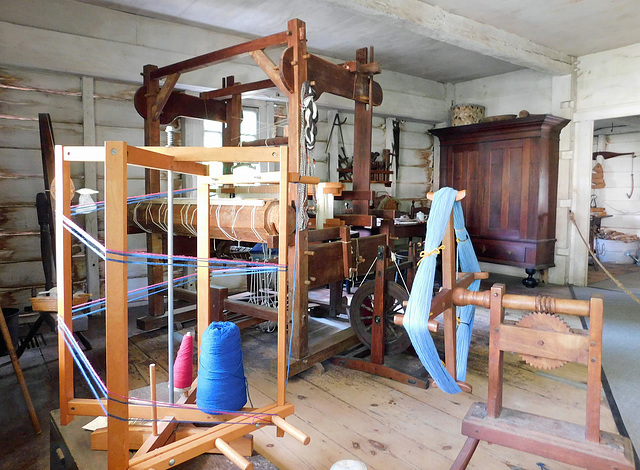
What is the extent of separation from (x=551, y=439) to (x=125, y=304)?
4.45ft

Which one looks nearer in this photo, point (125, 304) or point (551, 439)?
point (125, 304)

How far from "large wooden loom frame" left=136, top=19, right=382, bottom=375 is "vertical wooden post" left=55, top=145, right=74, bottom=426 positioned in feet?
3.19

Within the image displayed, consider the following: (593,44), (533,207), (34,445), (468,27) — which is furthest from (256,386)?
(593,44)

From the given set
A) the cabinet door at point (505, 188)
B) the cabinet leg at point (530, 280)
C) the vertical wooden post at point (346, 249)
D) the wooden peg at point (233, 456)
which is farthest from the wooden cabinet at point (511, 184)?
the wooden peg at point (233, 456)

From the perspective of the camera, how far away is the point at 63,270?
1.44 m

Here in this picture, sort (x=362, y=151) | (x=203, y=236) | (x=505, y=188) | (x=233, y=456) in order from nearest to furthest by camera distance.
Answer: (x=233, y=456) < (x=203, y=236) < (x=362, y=151) < (x=505, y=188)

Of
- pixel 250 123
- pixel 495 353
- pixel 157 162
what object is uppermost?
pixel 250 123

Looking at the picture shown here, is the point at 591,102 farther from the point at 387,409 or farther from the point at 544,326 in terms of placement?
the point at 544,326

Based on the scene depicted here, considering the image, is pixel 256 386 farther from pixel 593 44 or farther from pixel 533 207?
pixel 593 44

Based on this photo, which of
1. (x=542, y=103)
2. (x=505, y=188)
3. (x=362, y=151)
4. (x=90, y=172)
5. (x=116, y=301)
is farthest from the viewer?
(x=542, y=103)

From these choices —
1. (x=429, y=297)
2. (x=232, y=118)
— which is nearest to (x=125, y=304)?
(x=429, y=297)

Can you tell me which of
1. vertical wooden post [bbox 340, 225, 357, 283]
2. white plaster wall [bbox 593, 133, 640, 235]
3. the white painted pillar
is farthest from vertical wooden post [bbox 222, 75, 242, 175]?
white plaster wall [bbox 593, 133, 640, 235]

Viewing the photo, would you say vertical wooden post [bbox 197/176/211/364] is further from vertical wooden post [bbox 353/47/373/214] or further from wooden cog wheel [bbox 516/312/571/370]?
vertical wooden post [bbox 353/47/373/214]

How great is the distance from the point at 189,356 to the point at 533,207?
4.81m
